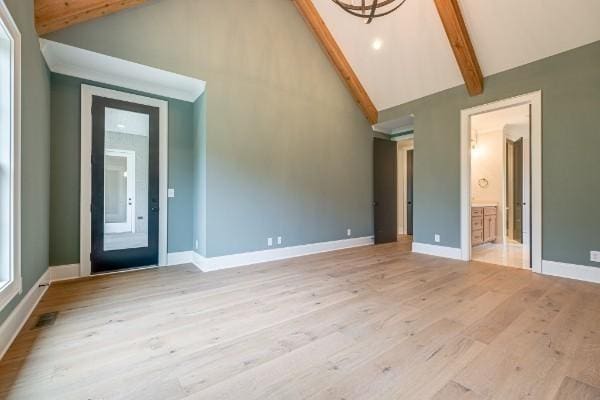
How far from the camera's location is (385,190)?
6.03 metres

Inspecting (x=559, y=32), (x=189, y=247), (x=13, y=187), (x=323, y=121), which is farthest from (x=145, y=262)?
(x=559, y=32)

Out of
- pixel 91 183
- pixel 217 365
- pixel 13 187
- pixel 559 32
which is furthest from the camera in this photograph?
pixel 91 183

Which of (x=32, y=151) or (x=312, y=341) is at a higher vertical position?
(x=32, y=151)

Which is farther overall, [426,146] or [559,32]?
[426,146]

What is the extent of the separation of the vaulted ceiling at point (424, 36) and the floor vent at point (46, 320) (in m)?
2.69

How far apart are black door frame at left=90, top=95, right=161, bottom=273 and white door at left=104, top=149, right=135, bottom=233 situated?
6cm

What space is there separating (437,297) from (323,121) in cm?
354

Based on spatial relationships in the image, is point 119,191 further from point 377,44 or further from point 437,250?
point 437,250

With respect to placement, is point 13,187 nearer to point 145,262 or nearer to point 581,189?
point 145,262

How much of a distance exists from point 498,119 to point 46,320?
7315 millimetres

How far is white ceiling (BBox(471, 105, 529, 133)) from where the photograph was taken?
4620mm

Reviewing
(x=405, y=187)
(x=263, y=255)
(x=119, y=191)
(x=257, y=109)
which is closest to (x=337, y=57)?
(x=257, y=109)

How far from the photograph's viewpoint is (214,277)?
3.28 m

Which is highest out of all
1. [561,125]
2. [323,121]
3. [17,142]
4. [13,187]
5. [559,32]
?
[559,32]
